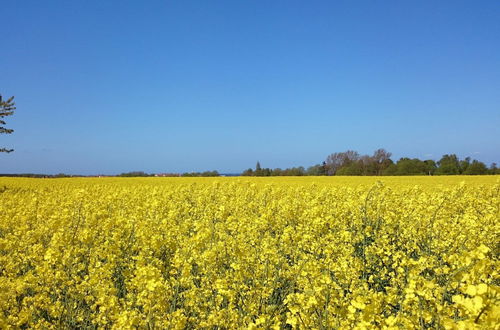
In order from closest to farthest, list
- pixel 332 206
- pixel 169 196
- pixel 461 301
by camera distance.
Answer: pixel 461 301
pixel 332 206
pixel 169 196

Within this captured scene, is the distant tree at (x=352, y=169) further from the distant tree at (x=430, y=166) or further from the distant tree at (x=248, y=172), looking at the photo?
the distant tree at (x=248, y=172)

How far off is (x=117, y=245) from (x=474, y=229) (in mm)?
6229

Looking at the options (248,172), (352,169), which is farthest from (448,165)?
(248,172)

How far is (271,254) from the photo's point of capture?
507 cm

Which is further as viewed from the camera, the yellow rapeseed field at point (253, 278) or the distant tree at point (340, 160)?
the distant tree at point (340, 160)

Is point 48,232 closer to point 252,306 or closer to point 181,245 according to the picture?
point 181,245

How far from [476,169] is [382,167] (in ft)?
48.2

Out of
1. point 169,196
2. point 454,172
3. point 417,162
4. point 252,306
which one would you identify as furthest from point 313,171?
point 252,306

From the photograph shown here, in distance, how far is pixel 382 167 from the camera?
6259 cm

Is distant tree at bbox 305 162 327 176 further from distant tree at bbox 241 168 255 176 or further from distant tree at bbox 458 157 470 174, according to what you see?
distant tree at bbox 458 157 470 174

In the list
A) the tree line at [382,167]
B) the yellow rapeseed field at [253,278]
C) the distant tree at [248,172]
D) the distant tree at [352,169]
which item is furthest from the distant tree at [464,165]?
the yellow rapeseed field at [253,278]

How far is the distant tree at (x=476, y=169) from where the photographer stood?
166ft

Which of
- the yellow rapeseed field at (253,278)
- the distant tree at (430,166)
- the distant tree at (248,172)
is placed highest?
the distant tree at (430,166)

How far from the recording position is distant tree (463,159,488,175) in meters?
50.5
